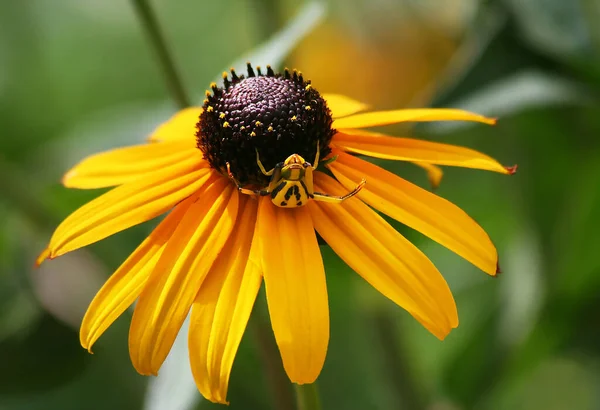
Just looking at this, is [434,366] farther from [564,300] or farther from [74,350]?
[74,350]

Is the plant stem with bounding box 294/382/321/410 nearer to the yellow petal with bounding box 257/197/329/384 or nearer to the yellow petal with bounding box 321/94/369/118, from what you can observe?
the yellow petal with bounding box 257/197/329/384

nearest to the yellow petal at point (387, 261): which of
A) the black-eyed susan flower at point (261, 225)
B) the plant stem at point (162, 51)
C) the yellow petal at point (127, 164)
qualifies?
the black-eyed susan flower at point (261, 225)

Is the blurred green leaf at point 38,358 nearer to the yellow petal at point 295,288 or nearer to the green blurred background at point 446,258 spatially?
the green blurred background at point 446,258

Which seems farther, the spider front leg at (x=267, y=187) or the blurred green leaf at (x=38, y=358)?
the blurred green leaf at (x=38, y=358)

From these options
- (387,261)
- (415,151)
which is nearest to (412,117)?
(415,151)

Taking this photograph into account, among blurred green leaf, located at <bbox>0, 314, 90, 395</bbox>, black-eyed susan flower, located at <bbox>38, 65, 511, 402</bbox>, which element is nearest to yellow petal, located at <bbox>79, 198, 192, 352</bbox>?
black-eyed susan flower, located at <bbox>38, 65, 511, 402</bbox>

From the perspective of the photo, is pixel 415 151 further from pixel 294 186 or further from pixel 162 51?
pixel 162 51
